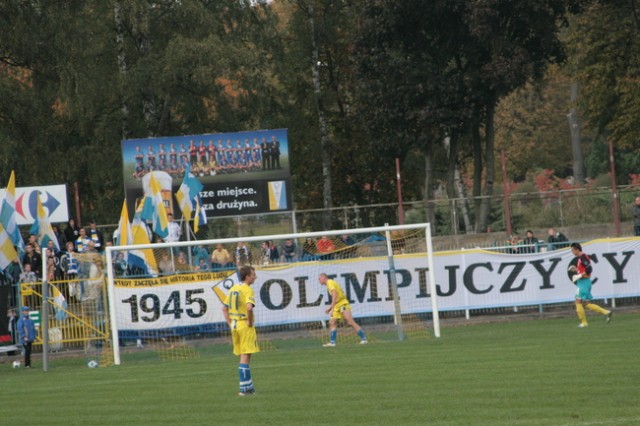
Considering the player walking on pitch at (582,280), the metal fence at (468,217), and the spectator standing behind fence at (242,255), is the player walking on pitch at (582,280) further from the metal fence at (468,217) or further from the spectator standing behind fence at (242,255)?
the metal fence at (468,217)

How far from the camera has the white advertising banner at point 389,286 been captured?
2811cm

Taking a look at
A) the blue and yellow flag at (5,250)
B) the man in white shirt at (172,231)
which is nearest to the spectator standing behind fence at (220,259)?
the man in white shirt at (172,231)

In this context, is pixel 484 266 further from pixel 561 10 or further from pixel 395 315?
pixel 561 10

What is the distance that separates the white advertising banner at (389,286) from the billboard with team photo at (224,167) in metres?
5.94

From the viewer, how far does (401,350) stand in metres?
22.9

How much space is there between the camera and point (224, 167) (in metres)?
34.8

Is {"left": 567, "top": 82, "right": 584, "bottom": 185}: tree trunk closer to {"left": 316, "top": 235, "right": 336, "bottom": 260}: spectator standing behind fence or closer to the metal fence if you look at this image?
the metal fence

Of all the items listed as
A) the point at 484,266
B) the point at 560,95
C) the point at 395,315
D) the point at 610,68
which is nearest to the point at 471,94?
the point at 610,68

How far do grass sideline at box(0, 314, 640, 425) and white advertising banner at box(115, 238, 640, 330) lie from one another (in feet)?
10.6

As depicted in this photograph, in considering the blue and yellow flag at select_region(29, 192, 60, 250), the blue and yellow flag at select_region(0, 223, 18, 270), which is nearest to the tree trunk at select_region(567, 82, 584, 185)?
the blue and yellow flag at select_region(29, 192, 60, 250)

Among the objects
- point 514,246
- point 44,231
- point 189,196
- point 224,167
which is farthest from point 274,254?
point 514,246

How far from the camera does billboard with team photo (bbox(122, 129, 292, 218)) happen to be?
34688 mm

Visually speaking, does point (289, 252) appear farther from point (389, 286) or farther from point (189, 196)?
point (189, 196)

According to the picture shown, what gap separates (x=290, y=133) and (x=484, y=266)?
784 inches
